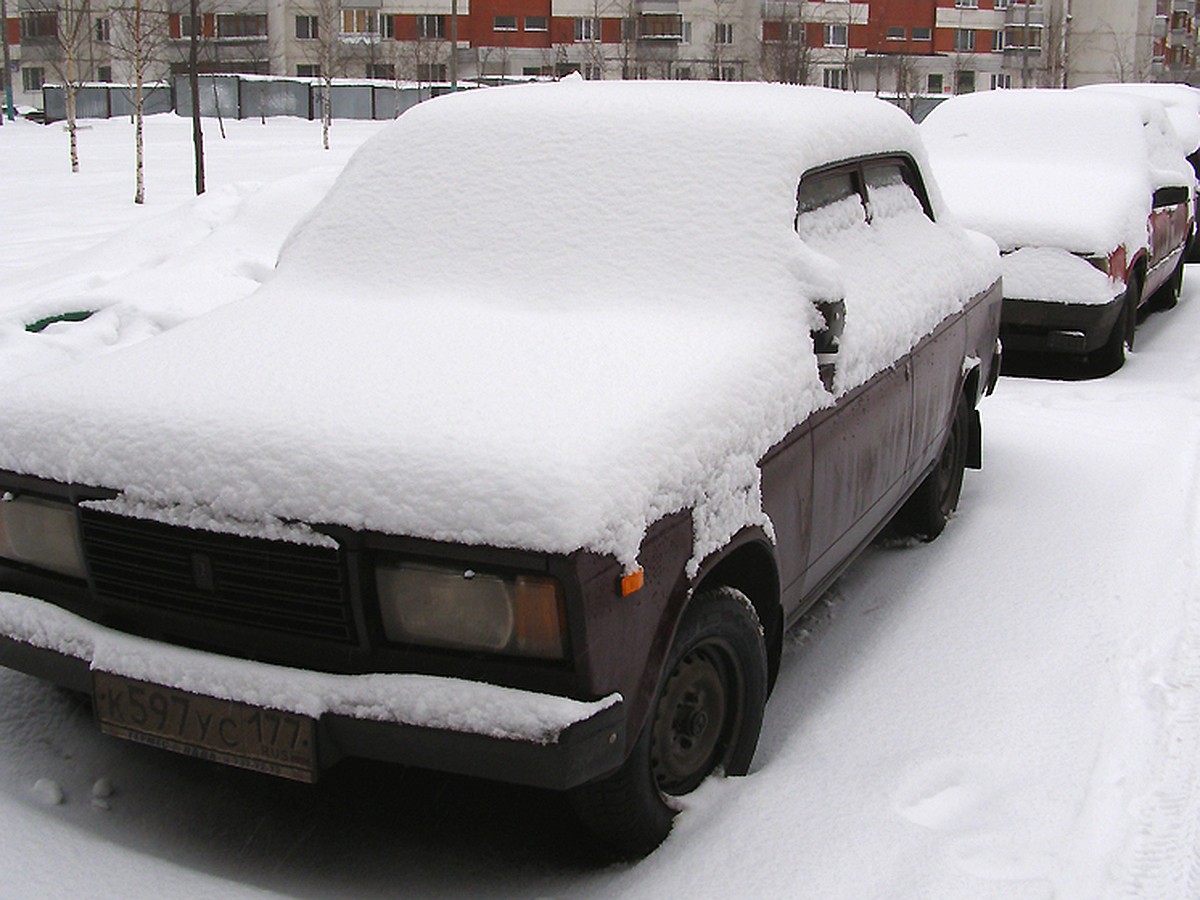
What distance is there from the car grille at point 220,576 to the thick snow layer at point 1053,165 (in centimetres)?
601

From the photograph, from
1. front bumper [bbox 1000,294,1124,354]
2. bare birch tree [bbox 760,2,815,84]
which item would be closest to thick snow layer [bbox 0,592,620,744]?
front bumper [bbox 1000,294,1124,354]

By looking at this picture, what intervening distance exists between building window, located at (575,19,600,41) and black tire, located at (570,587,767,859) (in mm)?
60759

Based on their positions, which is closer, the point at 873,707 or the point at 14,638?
the point at 14,638

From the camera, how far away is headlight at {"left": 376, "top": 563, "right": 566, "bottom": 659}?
2.40 meters

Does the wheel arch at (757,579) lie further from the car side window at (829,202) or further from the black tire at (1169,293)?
the black tire at (1169,293)

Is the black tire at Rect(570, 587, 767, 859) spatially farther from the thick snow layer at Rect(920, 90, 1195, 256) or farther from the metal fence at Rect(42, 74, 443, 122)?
the metal fence at Rect(42, 74, 443, 122)

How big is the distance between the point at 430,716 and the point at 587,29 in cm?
6271

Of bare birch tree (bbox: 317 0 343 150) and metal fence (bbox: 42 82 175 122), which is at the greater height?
bare birch tree (bbox: 317 0 343 150)

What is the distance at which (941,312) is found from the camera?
4.54 meters

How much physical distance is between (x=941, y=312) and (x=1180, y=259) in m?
6.90

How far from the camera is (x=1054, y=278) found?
24.4 ft

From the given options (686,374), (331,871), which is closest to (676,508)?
(686,374)

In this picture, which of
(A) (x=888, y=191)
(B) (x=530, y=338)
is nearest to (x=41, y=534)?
(B) (x=530, y=338)

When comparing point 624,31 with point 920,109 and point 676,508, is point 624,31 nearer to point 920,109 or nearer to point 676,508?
point 920,109
